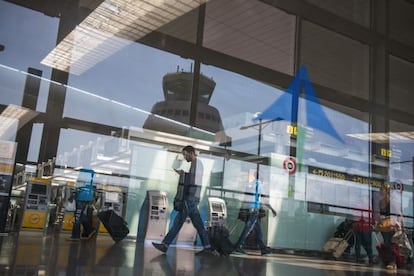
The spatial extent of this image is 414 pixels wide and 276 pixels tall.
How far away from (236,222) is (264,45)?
567 centimetres

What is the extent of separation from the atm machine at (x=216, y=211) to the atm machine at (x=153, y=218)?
36.1 inches

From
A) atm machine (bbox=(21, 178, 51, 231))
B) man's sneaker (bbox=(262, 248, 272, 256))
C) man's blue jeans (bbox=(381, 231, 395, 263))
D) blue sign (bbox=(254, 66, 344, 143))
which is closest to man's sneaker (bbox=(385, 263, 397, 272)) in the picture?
man's blue jeans (bbox=(381, 231, 395, 263))

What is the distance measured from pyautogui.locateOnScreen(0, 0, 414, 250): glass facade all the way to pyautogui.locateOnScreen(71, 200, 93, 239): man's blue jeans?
1.06 meters

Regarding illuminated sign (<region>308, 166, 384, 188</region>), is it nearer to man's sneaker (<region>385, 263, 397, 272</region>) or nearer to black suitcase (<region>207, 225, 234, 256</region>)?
man's sneaker (<region>385, 263, 397, 272</region>)

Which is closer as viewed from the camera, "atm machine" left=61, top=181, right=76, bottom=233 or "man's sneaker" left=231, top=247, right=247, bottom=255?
"man's sneaker" left=231, top=247, right=247, bottom=255

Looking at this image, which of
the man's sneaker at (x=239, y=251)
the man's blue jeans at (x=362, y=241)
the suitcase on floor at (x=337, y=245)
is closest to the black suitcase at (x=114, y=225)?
the man's sneaker at (x=239, y=251)

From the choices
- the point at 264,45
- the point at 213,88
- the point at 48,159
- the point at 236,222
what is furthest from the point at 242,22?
the point at 48,159

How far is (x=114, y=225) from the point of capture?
8.21 m

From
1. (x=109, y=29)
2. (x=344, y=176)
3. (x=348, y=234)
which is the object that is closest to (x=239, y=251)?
(x=348, y=234)

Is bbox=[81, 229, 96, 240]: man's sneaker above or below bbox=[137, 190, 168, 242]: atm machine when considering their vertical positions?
below

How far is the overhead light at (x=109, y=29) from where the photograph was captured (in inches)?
415

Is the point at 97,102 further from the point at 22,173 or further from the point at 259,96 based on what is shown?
the point at 259,96

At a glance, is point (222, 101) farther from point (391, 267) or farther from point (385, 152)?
point (391, 267)

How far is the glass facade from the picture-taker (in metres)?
10.3
